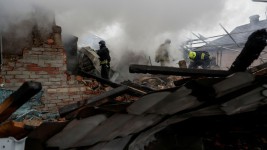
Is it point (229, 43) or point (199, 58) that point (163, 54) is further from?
point (229, 43)

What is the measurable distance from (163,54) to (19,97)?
14774 millimetres

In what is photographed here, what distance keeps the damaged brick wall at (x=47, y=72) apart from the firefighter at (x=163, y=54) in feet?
31.4

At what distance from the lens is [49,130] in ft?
5.48

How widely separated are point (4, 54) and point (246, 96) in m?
5.42

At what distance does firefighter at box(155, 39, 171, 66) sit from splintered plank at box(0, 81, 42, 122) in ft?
46.9

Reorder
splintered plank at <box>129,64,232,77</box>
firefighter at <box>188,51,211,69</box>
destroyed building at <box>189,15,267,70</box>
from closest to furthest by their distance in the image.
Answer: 1. splintered plank at <box>129,64,232,77</box>
2. firefighter at <box>188,51,211,69</box>
3. destroyed building at <box>189,15,267,70</box>

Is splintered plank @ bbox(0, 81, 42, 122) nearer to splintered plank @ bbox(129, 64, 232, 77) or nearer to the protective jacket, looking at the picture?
splintered plank @ bbox(129, 64, 232, 77)

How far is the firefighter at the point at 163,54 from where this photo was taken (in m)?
15.8

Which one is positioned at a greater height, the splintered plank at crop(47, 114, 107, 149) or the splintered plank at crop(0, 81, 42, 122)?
the splintered plank at crop(0, 81, 42, 122)

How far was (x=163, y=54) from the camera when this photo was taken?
16.1 metres

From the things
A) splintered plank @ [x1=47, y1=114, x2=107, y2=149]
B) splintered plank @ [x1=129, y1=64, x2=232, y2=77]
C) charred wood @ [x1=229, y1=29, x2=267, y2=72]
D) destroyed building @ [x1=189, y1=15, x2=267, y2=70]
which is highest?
destroyed building @ [x1=189, y1=15, x2=267, y2=70]

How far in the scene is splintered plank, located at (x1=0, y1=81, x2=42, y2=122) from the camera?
1467mm

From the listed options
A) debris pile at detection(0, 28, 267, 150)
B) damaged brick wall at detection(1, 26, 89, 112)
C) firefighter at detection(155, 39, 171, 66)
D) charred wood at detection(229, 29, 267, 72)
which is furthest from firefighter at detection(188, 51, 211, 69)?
charred wood at detection(229, 29, 267, 72)

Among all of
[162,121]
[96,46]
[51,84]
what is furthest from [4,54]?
[96,46]
